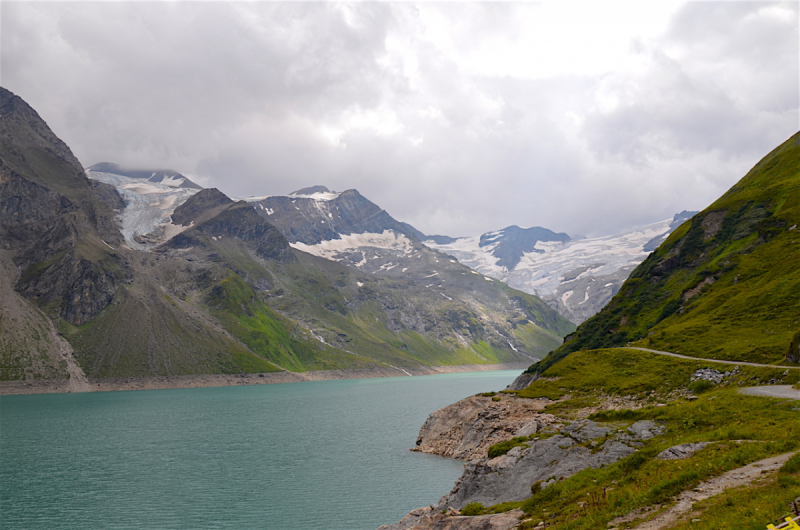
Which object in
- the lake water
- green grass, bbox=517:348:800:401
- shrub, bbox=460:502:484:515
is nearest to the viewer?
shrub, bbox=460:502:484:515

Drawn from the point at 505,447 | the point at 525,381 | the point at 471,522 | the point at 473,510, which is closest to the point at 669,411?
the point at 505,447

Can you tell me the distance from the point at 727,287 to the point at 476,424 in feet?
180

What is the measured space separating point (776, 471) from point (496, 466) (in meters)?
22.5

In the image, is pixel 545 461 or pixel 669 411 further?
pixel 669 411

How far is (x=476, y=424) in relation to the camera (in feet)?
269

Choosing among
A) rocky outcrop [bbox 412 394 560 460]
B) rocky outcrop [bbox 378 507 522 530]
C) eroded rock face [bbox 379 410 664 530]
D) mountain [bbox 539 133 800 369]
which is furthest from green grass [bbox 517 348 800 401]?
rocky outcrop [bbox 378 507 522 530]

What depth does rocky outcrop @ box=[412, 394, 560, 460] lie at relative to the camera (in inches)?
2938

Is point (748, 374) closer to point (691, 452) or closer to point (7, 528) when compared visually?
point (691, 452)

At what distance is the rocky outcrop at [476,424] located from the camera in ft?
245

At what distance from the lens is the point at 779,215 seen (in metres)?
102

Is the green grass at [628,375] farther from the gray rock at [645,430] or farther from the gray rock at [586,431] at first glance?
the gray rock at [586,431]

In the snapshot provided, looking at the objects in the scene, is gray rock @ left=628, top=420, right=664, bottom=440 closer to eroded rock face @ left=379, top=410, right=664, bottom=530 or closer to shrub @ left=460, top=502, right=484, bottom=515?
eroded rock face @ left=379, top=410, right=664, bottom=530

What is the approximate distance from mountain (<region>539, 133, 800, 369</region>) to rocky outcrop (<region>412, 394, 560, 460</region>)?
2603cm

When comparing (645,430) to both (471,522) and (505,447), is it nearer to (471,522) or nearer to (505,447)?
(505,447)
